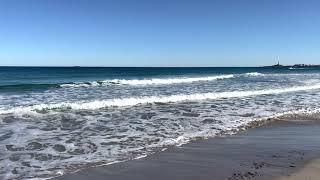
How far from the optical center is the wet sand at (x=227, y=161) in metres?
6.97

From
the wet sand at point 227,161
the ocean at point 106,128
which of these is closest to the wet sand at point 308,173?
the wet sand at point 227,161

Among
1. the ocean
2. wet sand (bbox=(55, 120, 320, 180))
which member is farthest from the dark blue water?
wet sand (bbox=(55, 120, 320, 180))

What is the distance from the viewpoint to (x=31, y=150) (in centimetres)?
910

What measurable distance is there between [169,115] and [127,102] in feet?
15.1

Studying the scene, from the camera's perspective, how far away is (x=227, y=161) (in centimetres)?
795

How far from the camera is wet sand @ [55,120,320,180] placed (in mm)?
6973

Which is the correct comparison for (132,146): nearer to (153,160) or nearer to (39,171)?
(153,160)

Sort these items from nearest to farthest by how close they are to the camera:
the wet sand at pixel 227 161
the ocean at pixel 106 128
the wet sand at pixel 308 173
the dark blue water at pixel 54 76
A: the wet sand at pixel 308 173 → the wet sand at pixel 227 161 → the ocean at pixel 106 128 → the dark blue water at pixel 54 76

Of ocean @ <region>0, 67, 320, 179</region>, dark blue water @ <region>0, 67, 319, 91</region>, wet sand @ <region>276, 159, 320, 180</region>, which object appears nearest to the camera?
wet sand @ <region>276, 159, 320, 180</region>

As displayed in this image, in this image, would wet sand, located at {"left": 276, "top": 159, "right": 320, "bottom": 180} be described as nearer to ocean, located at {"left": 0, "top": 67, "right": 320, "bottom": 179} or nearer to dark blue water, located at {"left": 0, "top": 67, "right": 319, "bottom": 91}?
ocean, located at {"left": 0, "top": 67, "right": 320, "bottom": 179}

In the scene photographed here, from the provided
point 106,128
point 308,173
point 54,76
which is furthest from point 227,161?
point 54,76

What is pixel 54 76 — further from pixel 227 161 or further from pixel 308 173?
pixel 308 173

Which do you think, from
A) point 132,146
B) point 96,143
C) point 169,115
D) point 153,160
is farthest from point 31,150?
point 169,115

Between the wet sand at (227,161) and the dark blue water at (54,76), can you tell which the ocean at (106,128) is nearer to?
the wet sand at (227,161)
